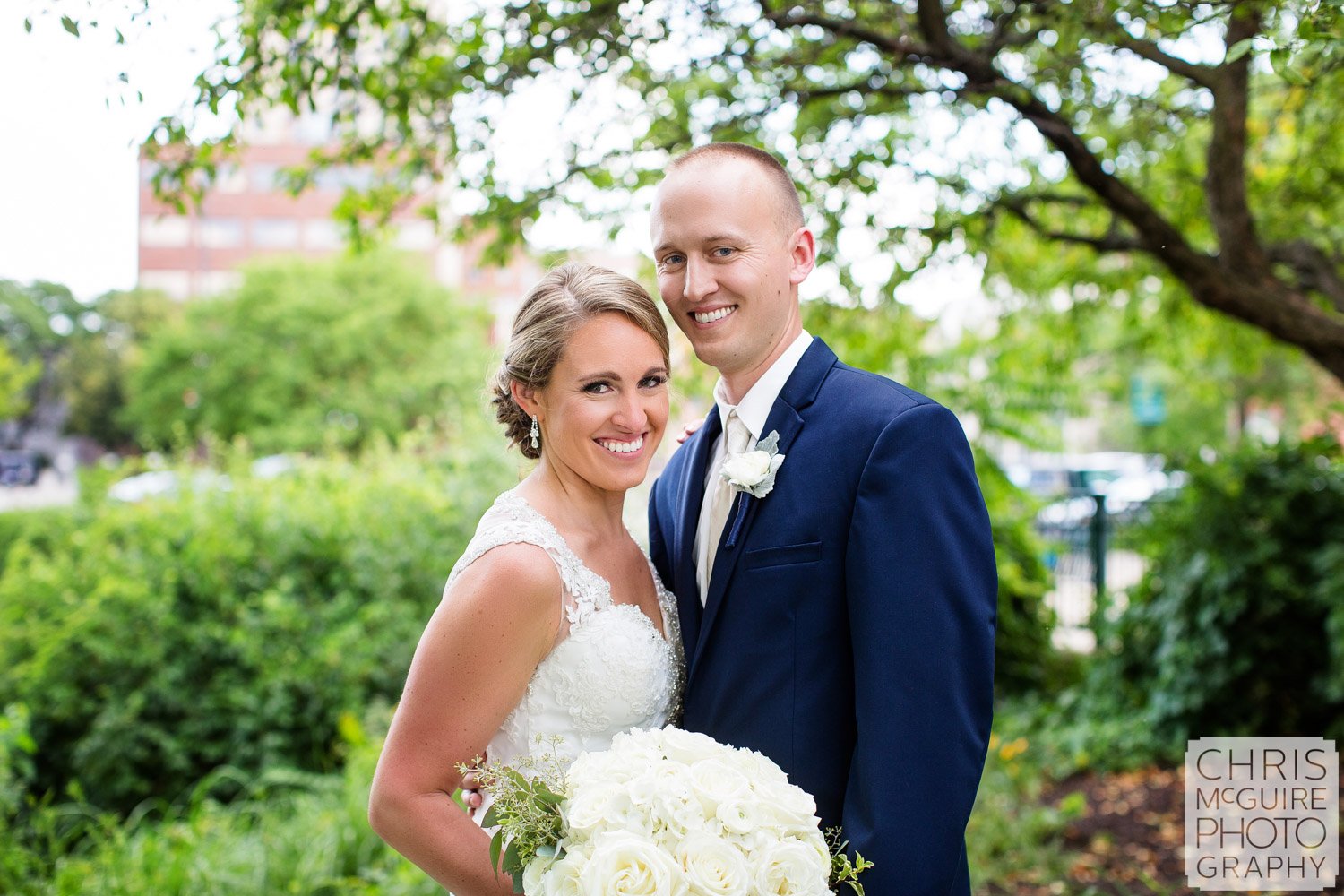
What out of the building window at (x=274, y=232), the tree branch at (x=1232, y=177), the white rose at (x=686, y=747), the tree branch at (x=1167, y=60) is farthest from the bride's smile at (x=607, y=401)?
the building window at (x=274, y=232)

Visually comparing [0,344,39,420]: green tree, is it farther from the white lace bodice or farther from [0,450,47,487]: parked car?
the white lace bodice

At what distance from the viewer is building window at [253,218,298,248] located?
77.4 m

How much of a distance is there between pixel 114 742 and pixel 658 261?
6.54 m

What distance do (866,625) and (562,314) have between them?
3.51 ft

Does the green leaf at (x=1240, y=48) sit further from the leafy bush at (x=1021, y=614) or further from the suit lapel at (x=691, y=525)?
the leafy bush at (x=1021, y=614)

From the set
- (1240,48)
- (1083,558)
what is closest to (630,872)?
(1240,48)

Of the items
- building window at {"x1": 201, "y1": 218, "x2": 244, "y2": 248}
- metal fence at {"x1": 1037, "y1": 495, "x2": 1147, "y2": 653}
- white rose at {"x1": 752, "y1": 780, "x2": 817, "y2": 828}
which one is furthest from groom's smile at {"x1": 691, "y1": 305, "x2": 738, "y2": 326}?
building window at {"x1": 201, "y1": 218, "x2": 244, "y2": 248}

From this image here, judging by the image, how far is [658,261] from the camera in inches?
113

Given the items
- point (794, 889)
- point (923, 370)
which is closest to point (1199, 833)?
point (923, 370)

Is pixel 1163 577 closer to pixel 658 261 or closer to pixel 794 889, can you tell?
pixel 658 261

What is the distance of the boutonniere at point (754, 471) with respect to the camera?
99.0 inches

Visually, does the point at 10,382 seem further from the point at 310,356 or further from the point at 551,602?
the point at 551,602

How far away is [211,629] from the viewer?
312 inches

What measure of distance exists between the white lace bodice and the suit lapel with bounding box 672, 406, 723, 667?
0.12 m
